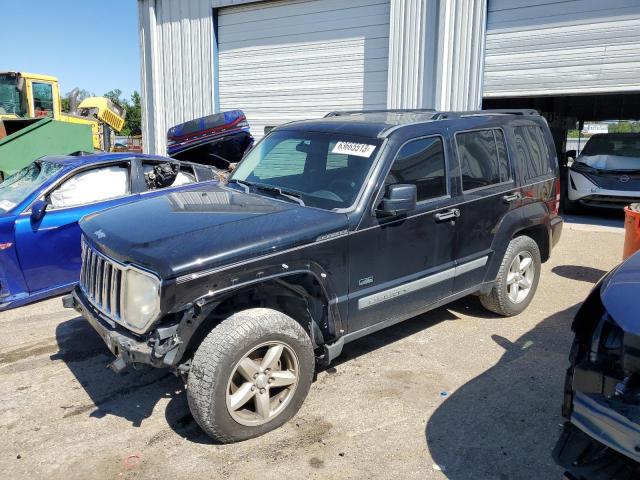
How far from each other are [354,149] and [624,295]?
2190 mm

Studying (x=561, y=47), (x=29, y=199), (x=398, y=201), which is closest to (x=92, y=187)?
(x=29, y=199)

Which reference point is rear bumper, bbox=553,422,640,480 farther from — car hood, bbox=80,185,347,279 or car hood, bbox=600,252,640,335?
car hood, bbox=80,185,347,279

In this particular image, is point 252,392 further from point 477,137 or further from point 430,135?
point 477,137

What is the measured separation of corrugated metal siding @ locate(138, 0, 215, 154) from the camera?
13464 mm

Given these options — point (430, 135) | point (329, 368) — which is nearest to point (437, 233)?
point (430, 135)

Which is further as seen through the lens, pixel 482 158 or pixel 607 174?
pixel 607 174

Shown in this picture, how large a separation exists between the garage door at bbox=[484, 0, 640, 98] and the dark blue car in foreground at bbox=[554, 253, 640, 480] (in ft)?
25.0

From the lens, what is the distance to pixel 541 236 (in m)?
5.66

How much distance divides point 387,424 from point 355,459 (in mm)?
443

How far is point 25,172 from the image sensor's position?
6.55m

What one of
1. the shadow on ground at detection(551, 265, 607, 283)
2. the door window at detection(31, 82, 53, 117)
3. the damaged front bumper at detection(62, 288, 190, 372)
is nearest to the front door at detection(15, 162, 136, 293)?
the damaged front bumper at detection(62, 288, 190, 372)

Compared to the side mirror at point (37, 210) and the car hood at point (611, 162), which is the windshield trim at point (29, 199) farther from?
the car hood at point (611, 162)

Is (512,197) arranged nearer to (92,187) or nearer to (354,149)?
(354,149)

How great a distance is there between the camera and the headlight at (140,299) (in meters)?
3.06
